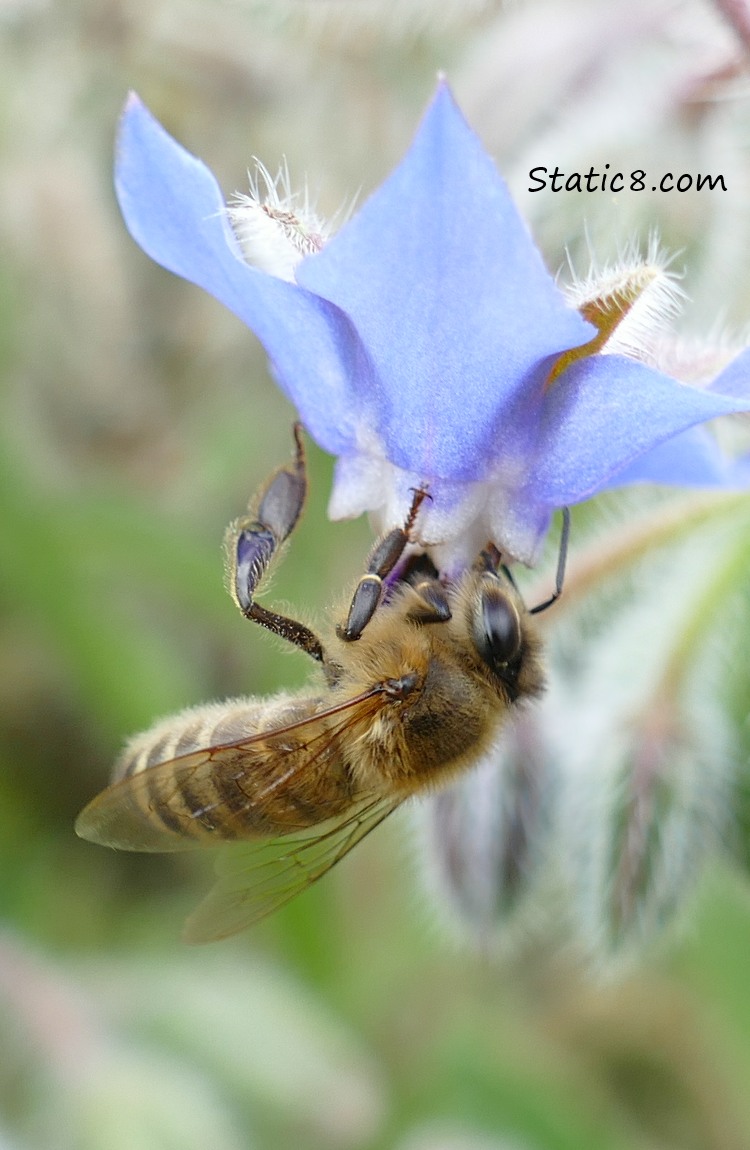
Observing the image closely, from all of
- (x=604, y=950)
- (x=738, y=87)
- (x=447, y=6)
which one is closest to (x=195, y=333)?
(x=447, y=6)

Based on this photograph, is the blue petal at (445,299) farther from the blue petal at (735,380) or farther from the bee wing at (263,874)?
the bee wing at (263,874)

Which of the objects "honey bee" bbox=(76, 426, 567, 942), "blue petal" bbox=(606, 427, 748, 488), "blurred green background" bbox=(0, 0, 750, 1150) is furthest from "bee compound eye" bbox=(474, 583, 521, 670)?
"blurred green background" bbox=(0, 0, 750, 1150)

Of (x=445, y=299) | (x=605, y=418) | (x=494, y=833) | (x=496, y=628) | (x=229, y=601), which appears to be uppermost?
(x=445, y=299)

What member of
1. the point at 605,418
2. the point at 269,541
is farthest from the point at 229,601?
the point at 605,418

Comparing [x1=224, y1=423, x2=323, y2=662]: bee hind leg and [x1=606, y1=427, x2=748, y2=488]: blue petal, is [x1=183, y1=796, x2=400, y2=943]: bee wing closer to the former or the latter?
[x1=224, y1=423, x2=323, y2=662]: bee hind leg

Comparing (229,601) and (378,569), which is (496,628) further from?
(229,601)

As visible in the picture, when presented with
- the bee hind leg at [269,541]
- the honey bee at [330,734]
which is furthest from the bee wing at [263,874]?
the bee hind leg at [269,541]
